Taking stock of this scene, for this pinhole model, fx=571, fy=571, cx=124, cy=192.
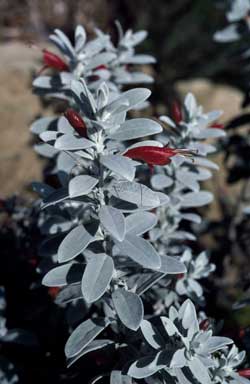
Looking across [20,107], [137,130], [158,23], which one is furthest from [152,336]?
[158,23]

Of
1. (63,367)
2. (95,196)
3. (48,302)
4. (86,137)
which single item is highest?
(86,137)

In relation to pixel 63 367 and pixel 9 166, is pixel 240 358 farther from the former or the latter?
pixel 9 166

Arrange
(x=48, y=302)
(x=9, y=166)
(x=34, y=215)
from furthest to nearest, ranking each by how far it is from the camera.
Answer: (x=9, y=166) < (x=34, y=215) < (x=48, y=302)

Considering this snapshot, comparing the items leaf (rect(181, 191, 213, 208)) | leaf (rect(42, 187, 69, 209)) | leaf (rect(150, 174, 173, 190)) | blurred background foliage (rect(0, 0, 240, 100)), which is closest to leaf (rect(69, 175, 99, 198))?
leaf (rect(42, 187, 69, 209))

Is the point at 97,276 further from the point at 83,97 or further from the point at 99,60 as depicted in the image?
the point at 99,60

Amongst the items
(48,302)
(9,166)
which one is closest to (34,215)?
(48,302)

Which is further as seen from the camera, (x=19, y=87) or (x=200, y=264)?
(x=19, y=87)
